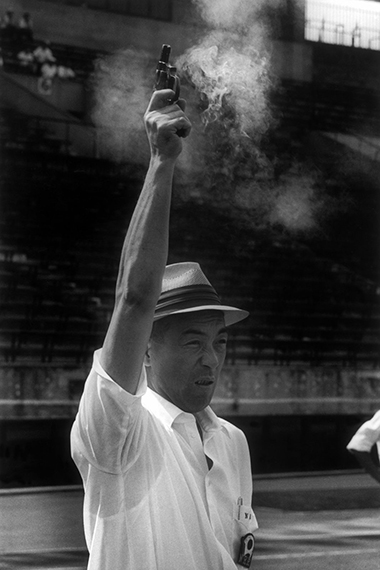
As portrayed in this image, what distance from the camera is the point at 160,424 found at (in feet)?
3.79

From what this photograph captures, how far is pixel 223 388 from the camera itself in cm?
459

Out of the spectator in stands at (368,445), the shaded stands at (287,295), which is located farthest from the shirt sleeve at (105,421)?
the shaded stands at (287,295)

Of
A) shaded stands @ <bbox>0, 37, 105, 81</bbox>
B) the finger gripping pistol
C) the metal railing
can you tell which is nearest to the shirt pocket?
the finger gripping pistol

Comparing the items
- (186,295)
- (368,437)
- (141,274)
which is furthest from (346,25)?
(141,274)

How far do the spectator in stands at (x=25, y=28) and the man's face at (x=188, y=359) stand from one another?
2.90 meters

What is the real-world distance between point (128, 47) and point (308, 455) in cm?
280

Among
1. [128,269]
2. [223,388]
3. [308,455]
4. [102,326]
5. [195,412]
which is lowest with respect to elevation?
[308,455]

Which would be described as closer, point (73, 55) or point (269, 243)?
point (73, 55)

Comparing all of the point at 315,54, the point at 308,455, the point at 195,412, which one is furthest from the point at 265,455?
the point at 195,412

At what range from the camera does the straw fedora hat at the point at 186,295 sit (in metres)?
1.21

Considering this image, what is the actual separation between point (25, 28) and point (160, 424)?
3095 mm

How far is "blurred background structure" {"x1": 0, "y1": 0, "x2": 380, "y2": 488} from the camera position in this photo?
3.79 m

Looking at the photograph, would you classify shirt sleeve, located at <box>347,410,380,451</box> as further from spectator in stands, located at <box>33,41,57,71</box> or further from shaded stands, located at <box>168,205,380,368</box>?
spectator in stands, located at <box>33,41,57,71</box>

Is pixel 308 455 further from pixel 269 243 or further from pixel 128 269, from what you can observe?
pixel 128 269
